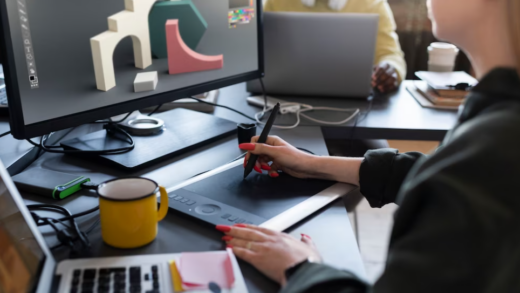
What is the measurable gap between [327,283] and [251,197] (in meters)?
0.30

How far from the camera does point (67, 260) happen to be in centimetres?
66

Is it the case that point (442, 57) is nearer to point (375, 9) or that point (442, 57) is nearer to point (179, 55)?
point (375, 9)

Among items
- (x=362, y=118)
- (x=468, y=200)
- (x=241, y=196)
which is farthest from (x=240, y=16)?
(x=468, y=200)

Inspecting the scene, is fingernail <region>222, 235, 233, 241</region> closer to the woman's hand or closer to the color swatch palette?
the woman's hand

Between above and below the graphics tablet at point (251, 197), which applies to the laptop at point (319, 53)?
above

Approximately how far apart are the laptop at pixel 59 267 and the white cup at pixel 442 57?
4.22 ft

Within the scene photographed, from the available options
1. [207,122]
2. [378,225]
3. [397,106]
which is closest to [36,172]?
[207,122]

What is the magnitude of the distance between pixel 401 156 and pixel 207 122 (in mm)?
527

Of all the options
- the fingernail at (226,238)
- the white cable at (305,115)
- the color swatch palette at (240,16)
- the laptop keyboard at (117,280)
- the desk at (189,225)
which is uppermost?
the color swatch palette at (240,16)

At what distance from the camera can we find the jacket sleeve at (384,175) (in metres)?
0.91

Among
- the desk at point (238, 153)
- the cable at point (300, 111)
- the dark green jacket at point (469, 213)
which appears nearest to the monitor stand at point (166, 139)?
A: the desk at point (238, 153)

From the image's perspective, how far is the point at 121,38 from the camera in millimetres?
980

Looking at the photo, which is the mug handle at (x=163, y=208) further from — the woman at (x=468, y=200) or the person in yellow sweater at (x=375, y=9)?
the person in yellow sweater at (x=375, y=9)

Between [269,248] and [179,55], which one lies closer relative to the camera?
[269,248]
